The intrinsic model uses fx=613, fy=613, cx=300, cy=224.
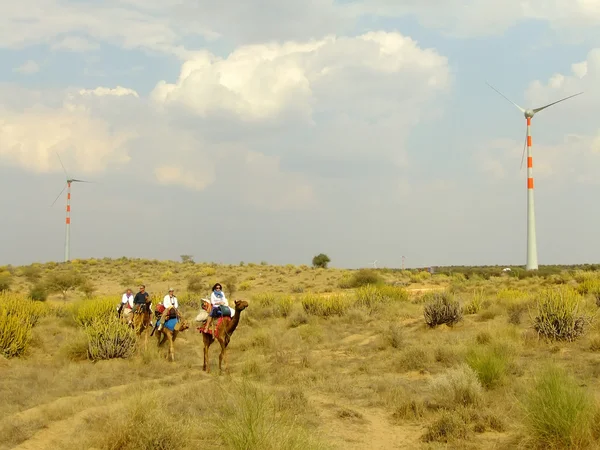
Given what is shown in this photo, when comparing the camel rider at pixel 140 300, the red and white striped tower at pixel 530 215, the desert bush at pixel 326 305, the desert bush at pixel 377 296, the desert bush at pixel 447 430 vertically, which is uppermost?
the red and white striped tower at pixel 530 215

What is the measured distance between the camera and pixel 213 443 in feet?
29.2

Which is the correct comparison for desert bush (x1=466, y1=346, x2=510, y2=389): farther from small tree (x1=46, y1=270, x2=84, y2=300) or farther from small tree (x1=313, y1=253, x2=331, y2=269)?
small tree (x1=313, y1=253, x2=331, y2=269)

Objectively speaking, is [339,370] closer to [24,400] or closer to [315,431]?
[315,431]

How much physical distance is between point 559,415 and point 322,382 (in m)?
6.43

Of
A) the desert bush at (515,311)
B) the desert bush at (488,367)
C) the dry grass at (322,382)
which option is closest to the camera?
the dry grass at (322,382)

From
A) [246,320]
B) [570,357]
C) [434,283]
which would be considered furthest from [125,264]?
[570,357]

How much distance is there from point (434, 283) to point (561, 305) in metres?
31.5

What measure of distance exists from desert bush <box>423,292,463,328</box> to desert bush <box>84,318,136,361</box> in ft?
33.0

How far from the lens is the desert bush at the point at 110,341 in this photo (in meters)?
17.2

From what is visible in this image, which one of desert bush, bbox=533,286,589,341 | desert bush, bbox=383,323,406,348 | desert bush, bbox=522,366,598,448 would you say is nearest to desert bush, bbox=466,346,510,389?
desert bush, bbox=522,366,598,448

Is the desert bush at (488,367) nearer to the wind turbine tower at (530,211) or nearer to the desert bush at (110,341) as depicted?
the desert bush at (110,341)

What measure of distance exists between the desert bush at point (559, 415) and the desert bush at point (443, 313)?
40.4 feet

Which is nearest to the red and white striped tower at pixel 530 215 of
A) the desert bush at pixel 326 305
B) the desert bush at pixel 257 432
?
the desert bush at pixel 326 305

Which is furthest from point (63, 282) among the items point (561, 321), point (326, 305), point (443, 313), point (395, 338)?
point (561, 321)
